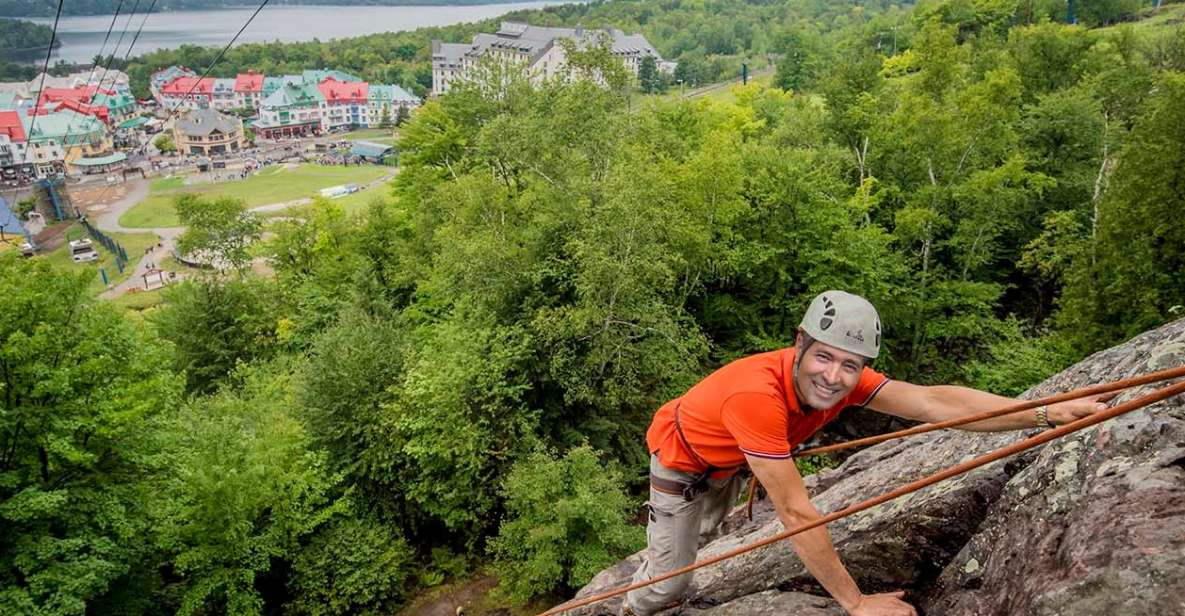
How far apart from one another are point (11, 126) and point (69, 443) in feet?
403

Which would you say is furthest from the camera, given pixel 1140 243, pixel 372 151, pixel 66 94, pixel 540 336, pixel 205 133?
pixel 66 94

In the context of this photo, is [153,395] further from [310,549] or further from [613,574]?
[613,574]

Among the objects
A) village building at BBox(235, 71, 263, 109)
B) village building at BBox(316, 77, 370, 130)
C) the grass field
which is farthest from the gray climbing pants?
village building at BBox(235, 71, 263, 109)

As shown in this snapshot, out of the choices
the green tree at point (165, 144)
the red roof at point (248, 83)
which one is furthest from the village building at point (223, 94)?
the green tree at point (165, 144)

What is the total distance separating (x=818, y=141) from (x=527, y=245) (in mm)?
14422

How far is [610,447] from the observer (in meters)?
17.0

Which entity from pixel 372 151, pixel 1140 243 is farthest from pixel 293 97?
pixel 1140 243

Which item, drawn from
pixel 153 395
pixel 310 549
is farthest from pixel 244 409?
pixel 310 549

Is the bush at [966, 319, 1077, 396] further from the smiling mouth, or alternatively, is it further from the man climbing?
the smiling mouth

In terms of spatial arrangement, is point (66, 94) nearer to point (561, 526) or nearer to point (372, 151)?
point (372, 151)

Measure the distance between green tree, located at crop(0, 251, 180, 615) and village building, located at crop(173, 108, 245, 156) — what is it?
113756 millimetres

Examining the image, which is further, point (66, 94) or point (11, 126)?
point (66, 94)

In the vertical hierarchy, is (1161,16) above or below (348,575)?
above

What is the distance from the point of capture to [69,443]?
41.4ft
